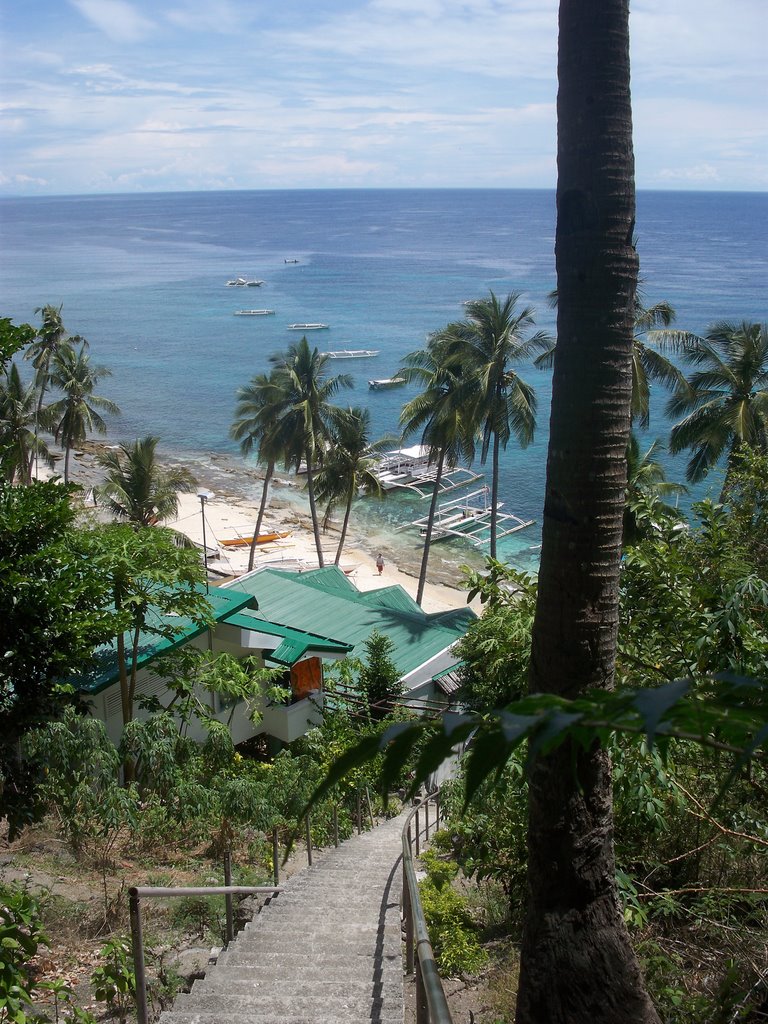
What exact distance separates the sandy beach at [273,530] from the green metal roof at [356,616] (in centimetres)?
867

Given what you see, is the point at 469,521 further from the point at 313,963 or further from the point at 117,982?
the point at 117,982

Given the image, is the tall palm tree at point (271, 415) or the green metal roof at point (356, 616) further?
the tall palm tree at point (271, 415)

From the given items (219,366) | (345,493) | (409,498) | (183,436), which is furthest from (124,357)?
(345,493)

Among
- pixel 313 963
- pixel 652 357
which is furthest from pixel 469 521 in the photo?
pixel 313 963

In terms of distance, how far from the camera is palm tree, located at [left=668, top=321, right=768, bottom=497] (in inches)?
883

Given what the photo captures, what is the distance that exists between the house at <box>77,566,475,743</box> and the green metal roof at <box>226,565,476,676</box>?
2 centimetres

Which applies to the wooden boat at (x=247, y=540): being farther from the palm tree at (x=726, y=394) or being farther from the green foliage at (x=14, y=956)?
the green foliage at (x=14, y=956)

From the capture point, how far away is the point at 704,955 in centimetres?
410

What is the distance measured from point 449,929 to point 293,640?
36.4 feet

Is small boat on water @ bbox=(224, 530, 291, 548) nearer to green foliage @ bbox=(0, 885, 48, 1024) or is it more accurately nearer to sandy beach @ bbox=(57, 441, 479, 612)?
sandy beach @ bbox=(57, 441, 479, 612)

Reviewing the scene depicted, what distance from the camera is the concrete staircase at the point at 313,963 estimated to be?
15.8 ft

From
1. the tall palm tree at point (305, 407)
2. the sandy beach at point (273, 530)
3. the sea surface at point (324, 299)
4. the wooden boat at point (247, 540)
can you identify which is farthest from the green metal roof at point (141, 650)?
the sea surface at point (324, 299)

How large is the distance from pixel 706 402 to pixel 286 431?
13.6 meters

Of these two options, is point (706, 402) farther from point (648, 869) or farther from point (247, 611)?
point (648, 869)
